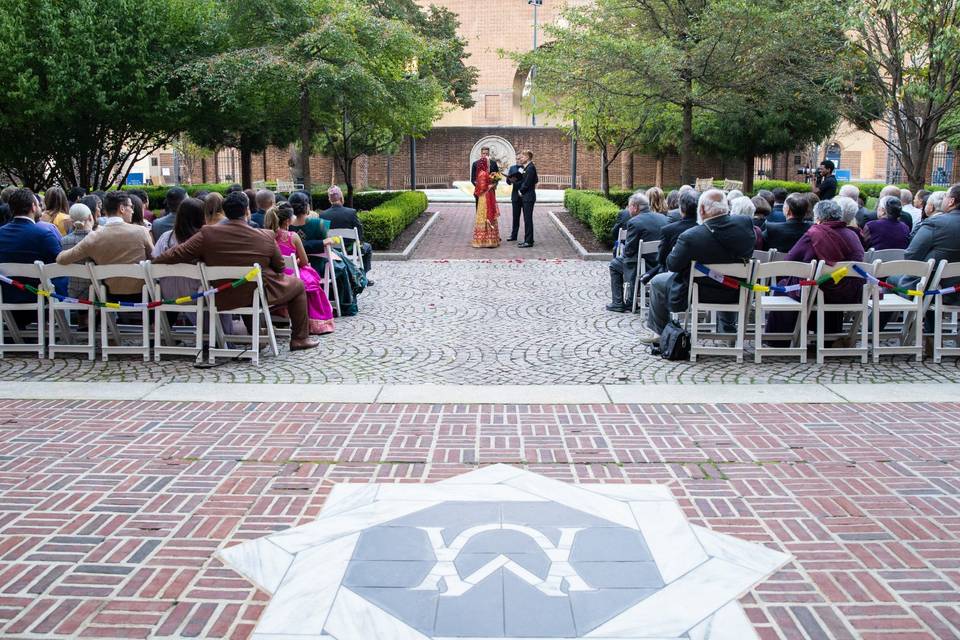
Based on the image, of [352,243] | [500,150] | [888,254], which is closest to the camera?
[888,254]

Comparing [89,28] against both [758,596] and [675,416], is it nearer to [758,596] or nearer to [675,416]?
[675,416]

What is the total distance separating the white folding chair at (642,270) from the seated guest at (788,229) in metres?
1.22

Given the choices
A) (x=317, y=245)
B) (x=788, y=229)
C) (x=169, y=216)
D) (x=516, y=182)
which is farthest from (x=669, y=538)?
(x=516, y=182)

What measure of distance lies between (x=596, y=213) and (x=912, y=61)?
6769 millimetres

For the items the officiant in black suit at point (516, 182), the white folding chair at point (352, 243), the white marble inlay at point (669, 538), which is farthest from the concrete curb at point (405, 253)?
the white marble inlay at point (669, 538)

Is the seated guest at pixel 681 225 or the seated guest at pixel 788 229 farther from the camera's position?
the seated guest at pixel 788 229

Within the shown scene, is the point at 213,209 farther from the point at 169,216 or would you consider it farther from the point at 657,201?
the point at 657,201

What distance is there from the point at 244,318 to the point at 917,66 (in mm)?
14624

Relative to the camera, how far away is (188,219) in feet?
27.5

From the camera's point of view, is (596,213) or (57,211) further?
(596,213)

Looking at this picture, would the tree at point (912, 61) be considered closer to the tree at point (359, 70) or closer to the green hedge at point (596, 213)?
the green hedge at point (596, 213)

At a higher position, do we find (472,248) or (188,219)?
(188,219)

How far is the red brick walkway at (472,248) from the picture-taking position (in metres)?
16.6

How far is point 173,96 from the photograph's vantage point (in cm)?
1930
